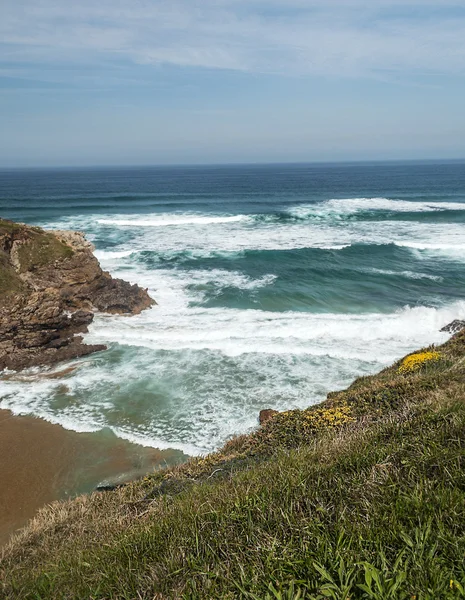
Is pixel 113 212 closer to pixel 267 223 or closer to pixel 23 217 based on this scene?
pixel 23 217

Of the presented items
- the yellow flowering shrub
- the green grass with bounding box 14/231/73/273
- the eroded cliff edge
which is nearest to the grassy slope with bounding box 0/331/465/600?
the yellow flowering shrub

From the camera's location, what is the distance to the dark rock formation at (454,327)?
19.1m

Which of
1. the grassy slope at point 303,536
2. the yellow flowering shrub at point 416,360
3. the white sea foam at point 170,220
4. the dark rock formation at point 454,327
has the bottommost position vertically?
the dark rock formation at point 454,327

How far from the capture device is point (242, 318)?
21312mm

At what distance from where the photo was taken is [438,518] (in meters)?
3.13

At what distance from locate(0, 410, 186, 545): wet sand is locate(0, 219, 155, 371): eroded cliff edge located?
476cm

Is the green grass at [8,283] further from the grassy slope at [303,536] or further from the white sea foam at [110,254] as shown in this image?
the grassy slope at [303,536]

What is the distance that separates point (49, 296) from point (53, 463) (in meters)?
9.74

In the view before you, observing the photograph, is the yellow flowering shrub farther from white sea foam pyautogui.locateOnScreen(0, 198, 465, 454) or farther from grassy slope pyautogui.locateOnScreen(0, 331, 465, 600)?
grassy slope pyautogui.locateOnScreen(0, 331, 465, 600)

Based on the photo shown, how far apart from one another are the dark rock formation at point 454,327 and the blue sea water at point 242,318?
28.6 inches

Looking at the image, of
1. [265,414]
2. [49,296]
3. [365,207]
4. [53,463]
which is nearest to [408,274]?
[265,414]

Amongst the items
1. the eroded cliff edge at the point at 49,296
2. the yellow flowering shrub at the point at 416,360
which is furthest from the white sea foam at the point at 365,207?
the yellow flowering shrub at the point at 416,360

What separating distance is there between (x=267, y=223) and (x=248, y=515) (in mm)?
46908

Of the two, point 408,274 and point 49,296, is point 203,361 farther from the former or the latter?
point 408,274
